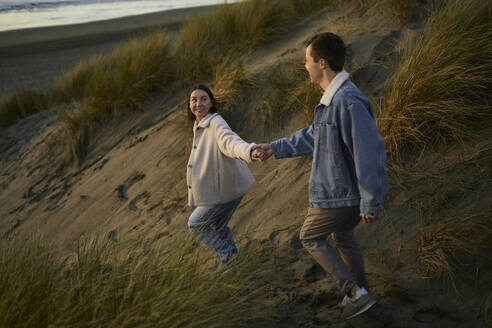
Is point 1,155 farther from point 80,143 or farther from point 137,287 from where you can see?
point 137,287

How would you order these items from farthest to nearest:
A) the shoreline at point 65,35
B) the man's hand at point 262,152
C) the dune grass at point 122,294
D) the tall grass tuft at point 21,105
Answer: the shoreline at point 65,35, the tall grass tuft at point 21,105, the man's hand at point 262,152, the dune grass at point 122,294

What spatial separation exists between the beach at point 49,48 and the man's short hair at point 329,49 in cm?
649

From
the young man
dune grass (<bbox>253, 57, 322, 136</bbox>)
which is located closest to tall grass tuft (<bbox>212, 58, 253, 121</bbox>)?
dune grass (<bbox>253, 57, 322, 136</bbox>)

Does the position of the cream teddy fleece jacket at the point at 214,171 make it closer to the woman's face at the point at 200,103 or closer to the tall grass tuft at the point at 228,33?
the woman's face at the point at 200,103

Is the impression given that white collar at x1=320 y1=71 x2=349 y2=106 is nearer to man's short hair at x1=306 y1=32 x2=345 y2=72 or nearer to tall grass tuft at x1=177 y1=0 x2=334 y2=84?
man's short hair at x1=306 y1=32 x2=345 y2=72

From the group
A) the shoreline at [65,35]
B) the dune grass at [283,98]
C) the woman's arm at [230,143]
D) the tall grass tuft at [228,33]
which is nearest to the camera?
the woman's arm at [230,143]

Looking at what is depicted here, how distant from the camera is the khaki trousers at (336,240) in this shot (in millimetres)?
2695

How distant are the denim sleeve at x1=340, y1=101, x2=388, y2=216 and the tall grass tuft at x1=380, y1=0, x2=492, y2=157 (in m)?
1.74

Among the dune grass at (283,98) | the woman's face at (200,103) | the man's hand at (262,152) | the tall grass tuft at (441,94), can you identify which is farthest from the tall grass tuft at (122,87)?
the man's hand at (262,152)

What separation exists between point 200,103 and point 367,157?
1547 millimetres

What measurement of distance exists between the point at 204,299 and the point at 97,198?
4322 millimetres

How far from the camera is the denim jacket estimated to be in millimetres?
2479

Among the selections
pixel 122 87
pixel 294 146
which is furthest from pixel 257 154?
pixel 122 87

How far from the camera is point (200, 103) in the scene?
3.56 metres
